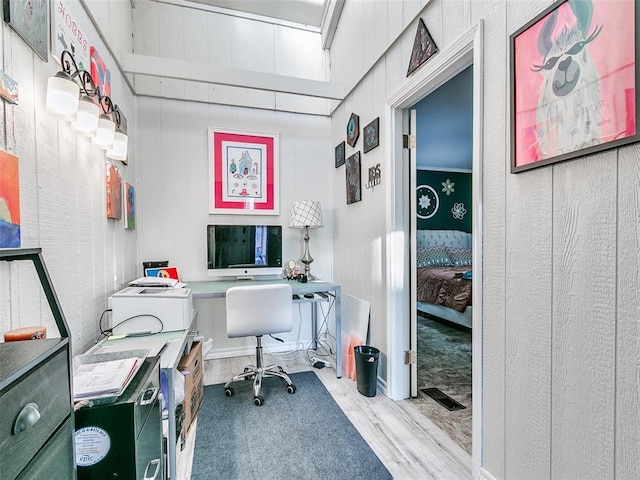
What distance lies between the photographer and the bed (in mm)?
3592

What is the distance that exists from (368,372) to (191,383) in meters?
1.19

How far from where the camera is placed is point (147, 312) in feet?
5.71

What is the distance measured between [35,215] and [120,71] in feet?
5.46

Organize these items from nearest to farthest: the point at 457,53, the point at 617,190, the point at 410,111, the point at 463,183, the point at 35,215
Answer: the point at 617,190, the point at 35,215, the point at 457,53, the point at 410,111, the point at 463,183

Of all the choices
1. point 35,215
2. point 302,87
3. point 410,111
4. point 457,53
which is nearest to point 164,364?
point 35,215

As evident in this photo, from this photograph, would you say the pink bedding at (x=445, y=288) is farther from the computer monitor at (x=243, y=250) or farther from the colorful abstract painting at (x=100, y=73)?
the colorful abstract painting at (x=100, y=73)

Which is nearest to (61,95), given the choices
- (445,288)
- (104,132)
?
(104,132)

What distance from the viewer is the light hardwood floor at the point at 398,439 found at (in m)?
1.54

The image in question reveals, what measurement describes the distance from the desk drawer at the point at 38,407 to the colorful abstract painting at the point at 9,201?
0.54 meters

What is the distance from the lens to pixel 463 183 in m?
5.89

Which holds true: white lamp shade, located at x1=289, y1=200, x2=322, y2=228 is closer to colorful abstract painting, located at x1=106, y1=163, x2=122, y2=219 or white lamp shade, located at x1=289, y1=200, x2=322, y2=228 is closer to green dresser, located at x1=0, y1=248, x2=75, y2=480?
colorful abstract painting, located at x1=106, y1=163, x2=122, y2=219

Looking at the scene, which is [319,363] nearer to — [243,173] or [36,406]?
[243,173]

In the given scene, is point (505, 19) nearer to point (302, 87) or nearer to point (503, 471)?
point (302, 87)

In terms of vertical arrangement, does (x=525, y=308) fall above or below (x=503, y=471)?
above
